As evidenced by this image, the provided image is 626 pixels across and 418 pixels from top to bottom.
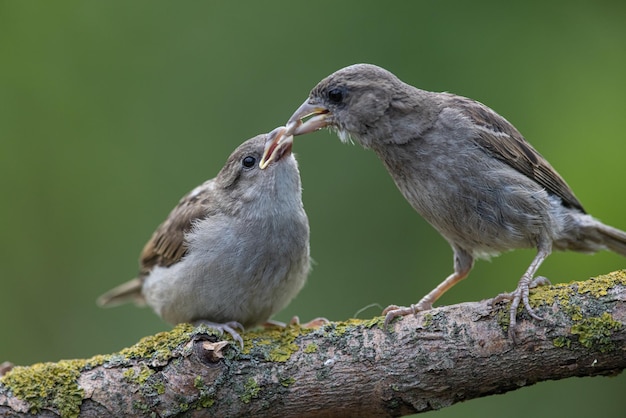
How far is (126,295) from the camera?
19.9 feet

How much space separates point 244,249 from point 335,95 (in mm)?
1040

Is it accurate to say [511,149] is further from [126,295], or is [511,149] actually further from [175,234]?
[126,295]

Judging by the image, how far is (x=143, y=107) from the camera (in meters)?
6.87

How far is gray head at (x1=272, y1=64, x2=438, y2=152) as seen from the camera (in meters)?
4.63

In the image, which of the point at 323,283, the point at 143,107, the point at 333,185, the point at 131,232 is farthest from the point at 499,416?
the point at 143,107

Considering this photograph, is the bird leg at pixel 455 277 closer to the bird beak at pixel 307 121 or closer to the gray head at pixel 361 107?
the gray head at pixel 361 107

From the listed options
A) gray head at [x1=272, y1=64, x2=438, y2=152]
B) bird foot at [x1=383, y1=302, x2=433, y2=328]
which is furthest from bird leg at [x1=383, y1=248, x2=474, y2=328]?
gray head at [x1=272, y1=64, x2=438, y2=152]

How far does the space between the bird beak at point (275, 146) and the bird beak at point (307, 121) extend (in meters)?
0.14

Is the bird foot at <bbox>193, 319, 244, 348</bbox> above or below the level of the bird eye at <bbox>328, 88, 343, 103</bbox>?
below

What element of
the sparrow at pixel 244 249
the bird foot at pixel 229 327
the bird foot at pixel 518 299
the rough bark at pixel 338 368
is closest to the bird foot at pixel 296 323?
the sparrow at pixel 244 249

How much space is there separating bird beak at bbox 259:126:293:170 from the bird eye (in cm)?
35

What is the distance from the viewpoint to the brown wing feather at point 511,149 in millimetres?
4703

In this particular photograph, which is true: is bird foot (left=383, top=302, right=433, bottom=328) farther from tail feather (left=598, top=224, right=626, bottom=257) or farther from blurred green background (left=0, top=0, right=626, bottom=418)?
blurred green background (left=0, top=0, right=626, bottom=418)

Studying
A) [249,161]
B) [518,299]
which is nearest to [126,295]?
[249,161]
